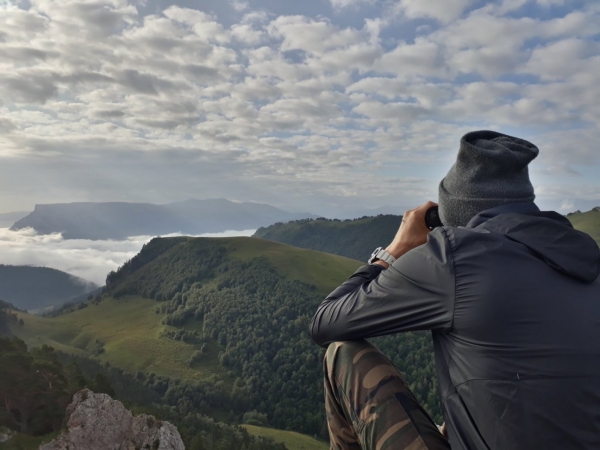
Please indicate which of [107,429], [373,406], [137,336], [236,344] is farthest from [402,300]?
[137,336]

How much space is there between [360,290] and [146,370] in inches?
5968

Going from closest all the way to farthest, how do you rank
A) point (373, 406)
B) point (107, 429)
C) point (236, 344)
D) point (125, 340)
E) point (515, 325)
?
point (515, 325) → point (373, 406) → point (107, 429) → point (236, 344) → point (125, 340)

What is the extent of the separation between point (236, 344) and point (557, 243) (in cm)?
15590

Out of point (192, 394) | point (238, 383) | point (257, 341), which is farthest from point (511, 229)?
point (257, 341)

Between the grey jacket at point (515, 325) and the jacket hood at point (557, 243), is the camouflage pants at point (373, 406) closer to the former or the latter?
the grey jacket at point (515, 325)

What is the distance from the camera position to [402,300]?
10.0 feet

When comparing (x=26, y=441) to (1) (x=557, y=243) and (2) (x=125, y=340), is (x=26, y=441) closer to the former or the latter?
(1) (x=557, y=243)

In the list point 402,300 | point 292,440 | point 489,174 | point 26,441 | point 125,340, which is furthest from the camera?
point 125,340

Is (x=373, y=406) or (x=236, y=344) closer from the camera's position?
(x=373, y=406)

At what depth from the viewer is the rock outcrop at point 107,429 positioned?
47375 mm

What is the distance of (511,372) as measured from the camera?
2.61 meters

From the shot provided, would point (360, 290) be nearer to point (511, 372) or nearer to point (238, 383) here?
point (511, 372)

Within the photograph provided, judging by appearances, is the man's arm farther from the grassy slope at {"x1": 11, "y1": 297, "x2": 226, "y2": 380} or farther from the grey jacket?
the grassy slope at {"x1": 11, "y1": 297, "x2": 226, "y2": 380}

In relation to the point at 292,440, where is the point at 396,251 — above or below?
above
